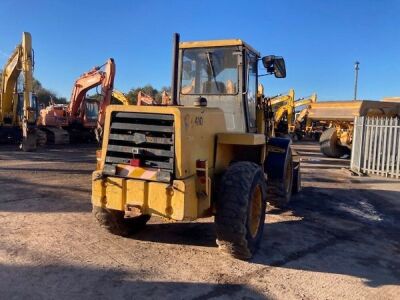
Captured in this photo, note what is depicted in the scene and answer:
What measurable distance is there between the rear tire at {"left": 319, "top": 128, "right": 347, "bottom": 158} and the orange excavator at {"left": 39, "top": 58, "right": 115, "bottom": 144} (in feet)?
33.1

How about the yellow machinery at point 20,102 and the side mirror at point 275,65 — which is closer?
the side mirror at point 275,65

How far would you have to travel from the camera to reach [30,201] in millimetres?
8227

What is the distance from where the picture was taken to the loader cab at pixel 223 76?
6.82 meters

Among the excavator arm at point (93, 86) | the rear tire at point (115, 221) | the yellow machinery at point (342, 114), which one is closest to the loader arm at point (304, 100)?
the yellow machinery at point (342, 114)

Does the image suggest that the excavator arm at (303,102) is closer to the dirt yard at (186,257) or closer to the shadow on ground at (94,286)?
the dirt yard at (186,257)

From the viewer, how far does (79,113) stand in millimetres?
24984

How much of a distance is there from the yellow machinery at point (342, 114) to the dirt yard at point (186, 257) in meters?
9.55

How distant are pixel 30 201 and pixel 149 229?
2.91 metres

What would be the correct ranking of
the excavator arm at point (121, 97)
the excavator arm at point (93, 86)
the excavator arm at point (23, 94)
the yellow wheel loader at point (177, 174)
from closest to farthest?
the yellow wheel loader at point (177, 174) → the excavator arm at point (23, 94) → the excavator arm at point (93, 86) → the excavator arm at point (121, 97)

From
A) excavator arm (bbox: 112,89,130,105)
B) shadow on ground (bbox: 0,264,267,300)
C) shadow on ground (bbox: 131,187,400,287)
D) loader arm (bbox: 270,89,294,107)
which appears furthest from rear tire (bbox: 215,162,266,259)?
loader arm (bbox: 270,89,294,107)

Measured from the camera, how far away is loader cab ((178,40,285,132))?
682 centimetres

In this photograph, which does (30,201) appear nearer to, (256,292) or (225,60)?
(225,60)

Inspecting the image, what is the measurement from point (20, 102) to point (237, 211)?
18273 millimetres

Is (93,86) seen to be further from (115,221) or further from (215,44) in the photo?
(115,221)
